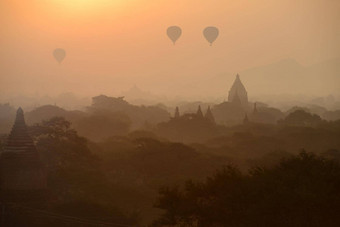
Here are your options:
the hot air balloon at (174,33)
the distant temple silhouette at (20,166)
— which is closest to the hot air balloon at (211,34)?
the hot air balloon at (174,33)

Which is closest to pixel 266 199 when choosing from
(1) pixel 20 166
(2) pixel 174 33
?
(1) pixel 20 166

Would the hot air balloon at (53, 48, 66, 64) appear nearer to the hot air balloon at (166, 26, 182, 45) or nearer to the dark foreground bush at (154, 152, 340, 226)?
the hot air balloon at (166, 26, 182, 45)

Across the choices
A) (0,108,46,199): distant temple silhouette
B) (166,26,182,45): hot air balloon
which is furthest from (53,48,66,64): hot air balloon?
(0,108,46,199): distant temple silhouette

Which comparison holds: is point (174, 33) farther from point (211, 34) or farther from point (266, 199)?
point (266, 199)

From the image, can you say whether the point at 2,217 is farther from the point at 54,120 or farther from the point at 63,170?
the point at 54,120

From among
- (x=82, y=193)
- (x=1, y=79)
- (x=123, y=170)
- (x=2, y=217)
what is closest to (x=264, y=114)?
(x=123, y=170)

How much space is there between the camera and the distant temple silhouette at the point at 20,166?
28438mm

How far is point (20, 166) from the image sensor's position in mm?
28609

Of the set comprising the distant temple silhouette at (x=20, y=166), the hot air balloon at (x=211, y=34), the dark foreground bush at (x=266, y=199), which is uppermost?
the hot air balloon at (x=211, y=34)

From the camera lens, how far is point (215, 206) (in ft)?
66.0

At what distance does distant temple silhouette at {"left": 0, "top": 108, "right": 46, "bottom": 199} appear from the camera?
93.3ft

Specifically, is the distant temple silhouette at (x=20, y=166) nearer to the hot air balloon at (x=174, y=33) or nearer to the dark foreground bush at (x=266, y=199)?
the dark foreground bush at (x=266, y=199)

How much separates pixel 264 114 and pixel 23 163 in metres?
76.3

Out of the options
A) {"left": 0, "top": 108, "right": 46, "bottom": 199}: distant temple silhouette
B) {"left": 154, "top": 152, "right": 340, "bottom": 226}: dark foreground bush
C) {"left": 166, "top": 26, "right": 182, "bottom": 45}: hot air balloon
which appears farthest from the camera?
{"left": 166, "top": 26, "right": 182, "bottom": 45}: hot air balloon
